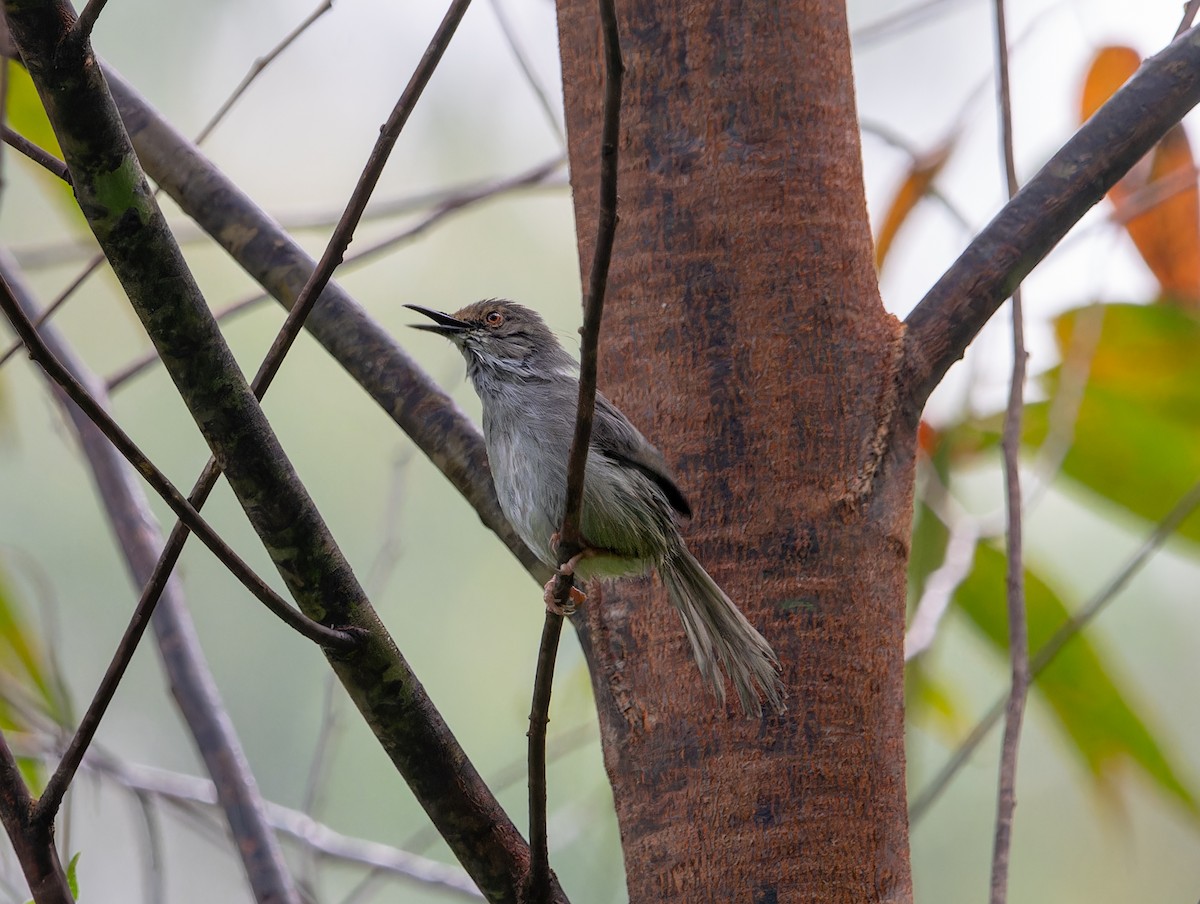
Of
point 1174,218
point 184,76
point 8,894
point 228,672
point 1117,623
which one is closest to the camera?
point 8,894

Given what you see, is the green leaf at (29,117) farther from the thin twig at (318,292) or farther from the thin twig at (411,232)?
the thin twig at (318,292)

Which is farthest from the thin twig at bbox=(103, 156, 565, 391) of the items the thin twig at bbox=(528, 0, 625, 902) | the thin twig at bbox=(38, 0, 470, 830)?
the thin twig at bbox=(528, 0, 625, 902)

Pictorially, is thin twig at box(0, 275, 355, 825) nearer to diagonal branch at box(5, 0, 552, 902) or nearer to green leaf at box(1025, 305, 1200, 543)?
diagonal branch at box(5, 0, 552, 902)

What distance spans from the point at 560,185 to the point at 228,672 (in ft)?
21.5

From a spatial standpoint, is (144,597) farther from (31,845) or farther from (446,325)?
(446,325)

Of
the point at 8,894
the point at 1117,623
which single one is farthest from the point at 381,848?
the point at 1117,623

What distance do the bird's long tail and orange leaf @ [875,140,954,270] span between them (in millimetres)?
1639

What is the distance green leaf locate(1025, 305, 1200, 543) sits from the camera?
339 cm

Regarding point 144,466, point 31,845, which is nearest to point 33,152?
point 144,466

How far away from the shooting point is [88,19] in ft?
4.69

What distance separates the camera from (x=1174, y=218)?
3.42 metres

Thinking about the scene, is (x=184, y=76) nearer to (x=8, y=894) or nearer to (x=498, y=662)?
(x=498, y=662)

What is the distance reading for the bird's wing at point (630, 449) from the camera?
245 centimetres

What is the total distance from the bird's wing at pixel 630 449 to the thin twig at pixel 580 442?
1.45 feet
